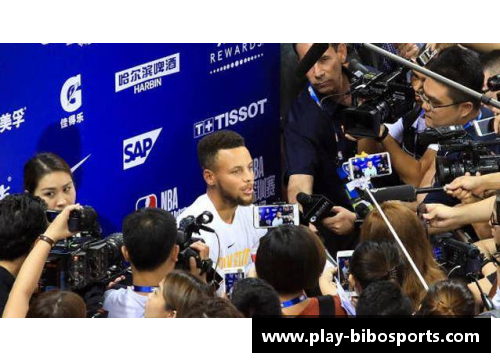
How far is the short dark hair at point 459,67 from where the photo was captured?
5.51 m

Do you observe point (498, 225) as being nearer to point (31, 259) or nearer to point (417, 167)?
point (417, 167)

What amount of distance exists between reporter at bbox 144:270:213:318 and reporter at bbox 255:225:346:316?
12.2 inches

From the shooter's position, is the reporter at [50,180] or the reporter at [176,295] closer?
the reporter at [176,295]

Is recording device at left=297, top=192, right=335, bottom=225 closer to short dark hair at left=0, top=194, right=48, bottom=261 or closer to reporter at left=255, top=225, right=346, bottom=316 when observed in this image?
reporter at left=255, top=225, right=346, bottom=316

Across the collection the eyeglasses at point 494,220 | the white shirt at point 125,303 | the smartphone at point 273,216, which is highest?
the smartphone at point 273,216

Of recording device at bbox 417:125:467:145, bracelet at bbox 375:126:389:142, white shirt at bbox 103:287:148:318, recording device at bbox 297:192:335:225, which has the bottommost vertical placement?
white shirt at bbox 103:287:148:318

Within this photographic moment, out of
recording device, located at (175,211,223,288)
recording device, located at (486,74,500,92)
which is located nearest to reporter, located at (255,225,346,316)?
recording device, located at (175,211,223,288)

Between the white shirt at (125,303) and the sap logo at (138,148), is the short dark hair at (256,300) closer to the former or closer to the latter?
the white shirt at (125,303)

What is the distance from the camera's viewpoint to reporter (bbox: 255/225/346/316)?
438 cm

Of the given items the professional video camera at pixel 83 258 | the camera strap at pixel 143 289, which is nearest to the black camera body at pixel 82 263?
the professional video camera at pixel 83 258

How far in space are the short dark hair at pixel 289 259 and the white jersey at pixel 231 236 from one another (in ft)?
2.86

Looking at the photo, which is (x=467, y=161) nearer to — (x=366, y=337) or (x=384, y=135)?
(x=384, y=135)

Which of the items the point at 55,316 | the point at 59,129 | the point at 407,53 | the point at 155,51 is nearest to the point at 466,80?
the point at 407,53

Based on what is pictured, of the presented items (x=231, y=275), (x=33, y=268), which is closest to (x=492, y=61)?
(x=231, y=275)
